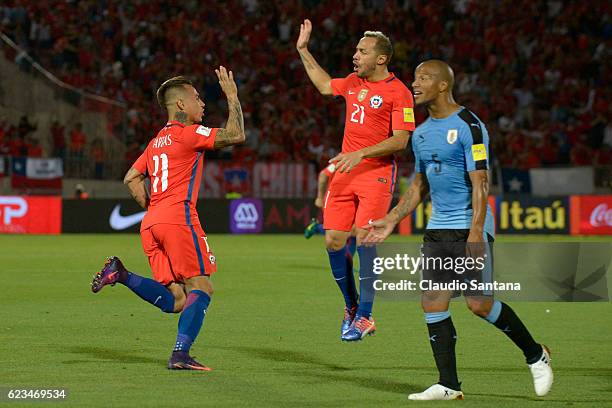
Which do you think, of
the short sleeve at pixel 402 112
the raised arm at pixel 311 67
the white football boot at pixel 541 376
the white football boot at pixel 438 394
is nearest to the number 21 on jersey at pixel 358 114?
the short sleeve at pixel 402 112

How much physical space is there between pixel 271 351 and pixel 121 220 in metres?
19.4

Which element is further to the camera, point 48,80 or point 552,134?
point 552,134

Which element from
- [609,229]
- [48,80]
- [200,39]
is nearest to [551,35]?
[609,229]

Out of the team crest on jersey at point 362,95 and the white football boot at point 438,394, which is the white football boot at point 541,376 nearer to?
the white football boot at point 438,394

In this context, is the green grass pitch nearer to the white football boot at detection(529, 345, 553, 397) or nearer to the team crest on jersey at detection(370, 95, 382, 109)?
the white football boot at detection(529, 345, 553, 397)

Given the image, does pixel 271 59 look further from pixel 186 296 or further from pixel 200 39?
pixel 186 296

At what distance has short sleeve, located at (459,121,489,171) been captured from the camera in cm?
681

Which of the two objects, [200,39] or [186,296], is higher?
[200,39]

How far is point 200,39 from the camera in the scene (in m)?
33.2

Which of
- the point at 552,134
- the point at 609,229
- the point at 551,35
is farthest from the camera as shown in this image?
the point at 551,35

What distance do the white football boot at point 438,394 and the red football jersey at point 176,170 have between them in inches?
89.9

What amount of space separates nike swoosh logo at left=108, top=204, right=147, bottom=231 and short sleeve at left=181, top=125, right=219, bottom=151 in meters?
19.8

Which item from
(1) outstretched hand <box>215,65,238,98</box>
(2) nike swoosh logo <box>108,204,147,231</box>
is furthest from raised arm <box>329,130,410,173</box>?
(2) nike swoosh logo <box>108,204,147,231</box>

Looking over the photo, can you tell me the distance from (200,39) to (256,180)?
7.85m
